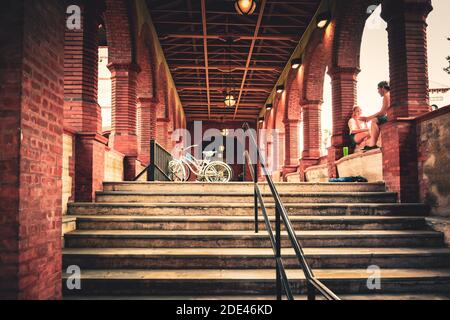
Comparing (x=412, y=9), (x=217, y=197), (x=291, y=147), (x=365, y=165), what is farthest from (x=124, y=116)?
(x=291, y=147)

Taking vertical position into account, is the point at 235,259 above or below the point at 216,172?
below

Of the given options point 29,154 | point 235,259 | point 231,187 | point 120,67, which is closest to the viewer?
point 29,154

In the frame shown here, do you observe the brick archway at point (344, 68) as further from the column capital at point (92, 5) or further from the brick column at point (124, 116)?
the column capital at point (92, 5)

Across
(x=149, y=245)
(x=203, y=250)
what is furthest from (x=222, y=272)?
(x=149, y=245)

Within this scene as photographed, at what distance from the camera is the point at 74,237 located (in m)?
3.80

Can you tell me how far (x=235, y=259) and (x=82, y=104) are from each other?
10.5 ft

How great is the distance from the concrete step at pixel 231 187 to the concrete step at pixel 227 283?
7.28 ft

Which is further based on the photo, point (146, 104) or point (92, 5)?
point (146, 104)

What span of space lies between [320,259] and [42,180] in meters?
2.66

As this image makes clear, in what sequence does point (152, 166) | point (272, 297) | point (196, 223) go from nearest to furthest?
point (272, 297) < point (196, 223) < point (152, 166)

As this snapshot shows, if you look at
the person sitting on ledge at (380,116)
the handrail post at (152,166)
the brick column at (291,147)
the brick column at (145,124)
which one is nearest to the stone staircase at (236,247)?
the person sitting on ledge at (380,116)

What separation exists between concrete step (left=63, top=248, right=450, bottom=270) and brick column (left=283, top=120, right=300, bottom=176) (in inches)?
376

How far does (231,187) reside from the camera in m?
5.43

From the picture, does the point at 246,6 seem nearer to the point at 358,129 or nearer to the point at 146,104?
the point at 358,129
